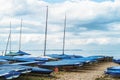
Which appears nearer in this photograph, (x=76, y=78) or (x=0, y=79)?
(x=0, y=79)

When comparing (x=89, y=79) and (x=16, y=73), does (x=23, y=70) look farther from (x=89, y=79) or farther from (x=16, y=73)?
(x=89, y=79)

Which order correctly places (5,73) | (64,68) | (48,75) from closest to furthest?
1. (5,73)
2. (48,75)
3. (64,68)

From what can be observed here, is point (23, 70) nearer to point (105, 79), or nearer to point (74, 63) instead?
point (105, 79)

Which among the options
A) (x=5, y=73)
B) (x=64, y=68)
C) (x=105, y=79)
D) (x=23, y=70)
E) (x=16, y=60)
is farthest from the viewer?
(x=16, y=60)

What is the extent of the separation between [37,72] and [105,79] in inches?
202

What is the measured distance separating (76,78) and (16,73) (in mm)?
5429

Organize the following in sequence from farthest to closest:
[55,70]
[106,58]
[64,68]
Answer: [106,58] → [64,68] → [55,70]

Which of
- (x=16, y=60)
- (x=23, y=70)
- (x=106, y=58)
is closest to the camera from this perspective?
(x=23, y=70)

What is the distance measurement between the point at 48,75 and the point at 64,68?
6158 mm

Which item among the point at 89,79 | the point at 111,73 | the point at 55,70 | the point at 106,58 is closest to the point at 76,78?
the point at 89,79

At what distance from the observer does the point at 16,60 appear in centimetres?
3850

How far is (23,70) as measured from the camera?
73.9ft

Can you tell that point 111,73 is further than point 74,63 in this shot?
No

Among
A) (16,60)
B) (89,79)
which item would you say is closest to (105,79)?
(89,79)
